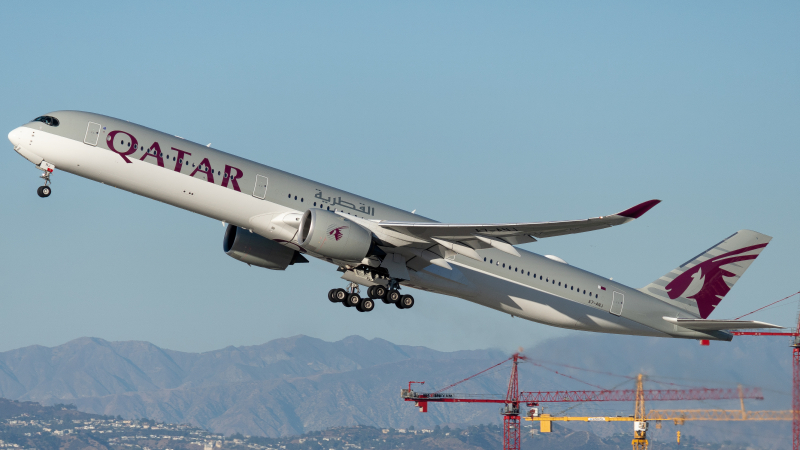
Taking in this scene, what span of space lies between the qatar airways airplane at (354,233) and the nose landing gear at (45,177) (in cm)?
5

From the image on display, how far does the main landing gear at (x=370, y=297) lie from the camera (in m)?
40.2

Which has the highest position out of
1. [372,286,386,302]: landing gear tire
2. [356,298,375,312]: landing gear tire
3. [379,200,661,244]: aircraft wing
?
[379,200,661,244]: aircraft wing

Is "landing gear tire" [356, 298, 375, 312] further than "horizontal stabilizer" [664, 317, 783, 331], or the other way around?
"horizontal stabilizer" [664, 317, 783, 331]

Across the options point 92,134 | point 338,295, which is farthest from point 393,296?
point 92,134

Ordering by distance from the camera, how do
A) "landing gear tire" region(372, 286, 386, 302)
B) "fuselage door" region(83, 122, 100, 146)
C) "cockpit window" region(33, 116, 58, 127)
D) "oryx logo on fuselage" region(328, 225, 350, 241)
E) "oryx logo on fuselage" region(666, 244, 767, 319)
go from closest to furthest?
1. "oryx logo on fuselage" region(328, 225, 350, 241)
2. "fuselage door" region(83, 122, 100, 146)
3. "cockpit window" region(33, 116, 58, 127)
4. "landing gear tire" region(372, 286, 386, 302)
5. "oryx logo on fuselage" region(666, 244, 767, 319)

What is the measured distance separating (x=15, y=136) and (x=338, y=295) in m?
14.8

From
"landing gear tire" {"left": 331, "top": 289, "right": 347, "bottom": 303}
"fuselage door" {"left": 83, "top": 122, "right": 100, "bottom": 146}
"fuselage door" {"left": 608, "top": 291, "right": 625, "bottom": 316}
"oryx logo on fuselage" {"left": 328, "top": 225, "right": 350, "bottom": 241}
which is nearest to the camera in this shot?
"oryx logo on fuselage" {"left": 328, "top": 225, "right": 350, "bottom": 241}

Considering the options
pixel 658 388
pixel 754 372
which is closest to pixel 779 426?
pixel 754 372

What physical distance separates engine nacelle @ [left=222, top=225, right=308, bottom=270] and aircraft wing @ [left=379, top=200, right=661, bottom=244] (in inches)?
263

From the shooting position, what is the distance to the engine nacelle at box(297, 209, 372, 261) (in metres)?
35.8

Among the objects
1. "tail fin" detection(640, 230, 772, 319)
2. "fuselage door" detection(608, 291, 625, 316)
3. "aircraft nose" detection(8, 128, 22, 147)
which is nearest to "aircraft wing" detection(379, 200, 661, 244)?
"fuselage door" detection(608, 291, 625, 316)

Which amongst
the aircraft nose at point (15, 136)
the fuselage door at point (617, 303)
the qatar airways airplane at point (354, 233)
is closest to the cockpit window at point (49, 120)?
the qatar airways airplane at point (354, 233)

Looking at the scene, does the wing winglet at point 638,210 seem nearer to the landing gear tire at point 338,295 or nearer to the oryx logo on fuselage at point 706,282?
the landing gear tire at point 338,295

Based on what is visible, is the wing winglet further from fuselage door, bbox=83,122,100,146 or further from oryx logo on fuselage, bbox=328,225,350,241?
fuselage door, bbox=83,122,100,146
